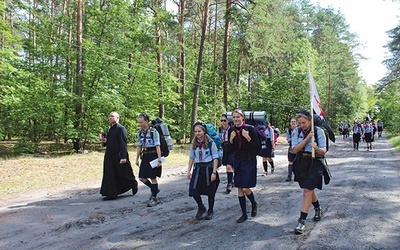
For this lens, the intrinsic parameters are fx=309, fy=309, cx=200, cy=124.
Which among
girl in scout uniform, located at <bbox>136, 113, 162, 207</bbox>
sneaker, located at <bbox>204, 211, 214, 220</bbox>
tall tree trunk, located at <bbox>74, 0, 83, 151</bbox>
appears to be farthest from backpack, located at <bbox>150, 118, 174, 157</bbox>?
tall tree trunk, located at <bbox>74, 0, 83, 151</bbox>

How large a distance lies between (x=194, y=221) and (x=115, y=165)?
9.80ft

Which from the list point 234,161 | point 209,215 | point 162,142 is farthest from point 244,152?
point 162,142

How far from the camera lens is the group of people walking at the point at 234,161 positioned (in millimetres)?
4902

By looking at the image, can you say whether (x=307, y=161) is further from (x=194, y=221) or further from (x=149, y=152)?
(x=149, y=152)

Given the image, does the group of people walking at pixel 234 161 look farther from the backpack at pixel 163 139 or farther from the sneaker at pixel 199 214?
the backpack at pixel 163 139

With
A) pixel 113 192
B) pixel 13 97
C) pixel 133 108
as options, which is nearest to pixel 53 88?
pixel 13 97

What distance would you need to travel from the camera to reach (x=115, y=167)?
300 inches

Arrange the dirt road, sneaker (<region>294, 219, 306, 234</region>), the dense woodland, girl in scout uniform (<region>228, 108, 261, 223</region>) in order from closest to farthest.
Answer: the dirt road
sneaker (<region>294, 219, 306, 234</region>)
girl in scout uniform (<region>228, 108, 261, 223</region>)
the dense woodland

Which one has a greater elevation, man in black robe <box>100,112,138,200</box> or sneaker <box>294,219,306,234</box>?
man in black robe <box>100,112,138,200</box>

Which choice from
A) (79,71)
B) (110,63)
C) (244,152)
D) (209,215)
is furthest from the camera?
(110,63)

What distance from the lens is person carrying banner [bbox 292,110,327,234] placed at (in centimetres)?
481

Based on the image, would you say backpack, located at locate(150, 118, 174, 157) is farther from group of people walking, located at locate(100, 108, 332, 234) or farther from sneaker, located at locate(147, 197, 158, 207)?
sneaker, located at locate(147, 197, 158, 207)

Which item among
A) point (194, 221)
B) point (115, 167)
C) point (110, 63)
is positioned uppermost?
point (110, 63)

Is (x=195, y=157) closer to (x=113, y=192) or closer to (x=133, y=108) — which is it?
(x=113, y=192)
